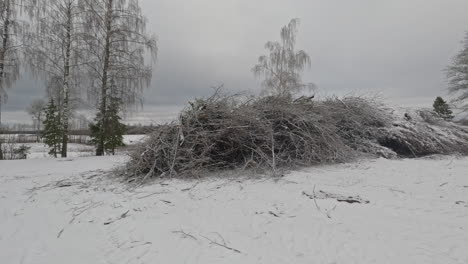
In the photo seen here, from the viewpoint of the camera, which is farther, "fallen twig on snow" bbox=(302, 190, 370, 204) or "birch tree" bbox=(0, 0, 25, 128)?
"birch tree" bbox=(0, 0, 25, 128)

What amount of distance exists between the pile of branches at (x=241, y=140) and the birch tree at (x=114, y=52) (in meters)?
6.44

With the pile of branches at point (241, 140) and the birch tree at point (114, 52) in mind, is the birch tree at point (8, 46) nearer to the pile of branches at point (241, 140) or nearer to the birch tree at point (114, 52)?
the birch tree at point (114, 52)

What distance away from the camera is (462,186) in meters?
3.34

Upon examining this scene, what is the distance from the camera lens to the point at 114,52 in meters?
10.4

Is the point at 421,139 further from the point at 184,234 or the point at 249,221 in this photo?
the point at 184,234

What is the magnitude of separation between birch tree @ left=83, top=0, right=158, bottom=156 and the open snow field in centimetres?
692

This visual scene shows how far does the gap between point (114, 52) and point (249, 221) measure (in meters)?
10.5

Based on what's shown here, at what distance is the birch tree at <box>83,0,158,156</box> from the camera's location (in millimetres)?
10234

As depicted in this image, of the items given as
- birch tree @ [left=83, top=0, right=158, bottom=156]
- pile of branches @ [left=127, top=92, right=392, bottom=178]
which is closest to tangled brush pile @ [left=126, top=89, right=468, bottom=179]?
pile of branches @ [left=127, top=92, right=392, bottom=178]

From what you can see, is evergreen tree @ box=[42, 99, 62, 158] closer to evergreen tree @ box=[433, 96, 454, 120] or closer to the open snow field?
the open snow field

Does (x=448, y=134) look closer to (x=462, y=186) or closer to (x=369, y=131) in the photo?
(x=369, y=131)

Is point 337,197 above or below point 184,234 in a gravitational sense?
above

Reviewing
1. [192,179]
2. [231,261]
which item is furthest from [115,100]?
[231,261]

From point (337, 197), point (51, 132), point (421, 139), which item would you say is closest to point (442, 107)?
point (421, 139)
